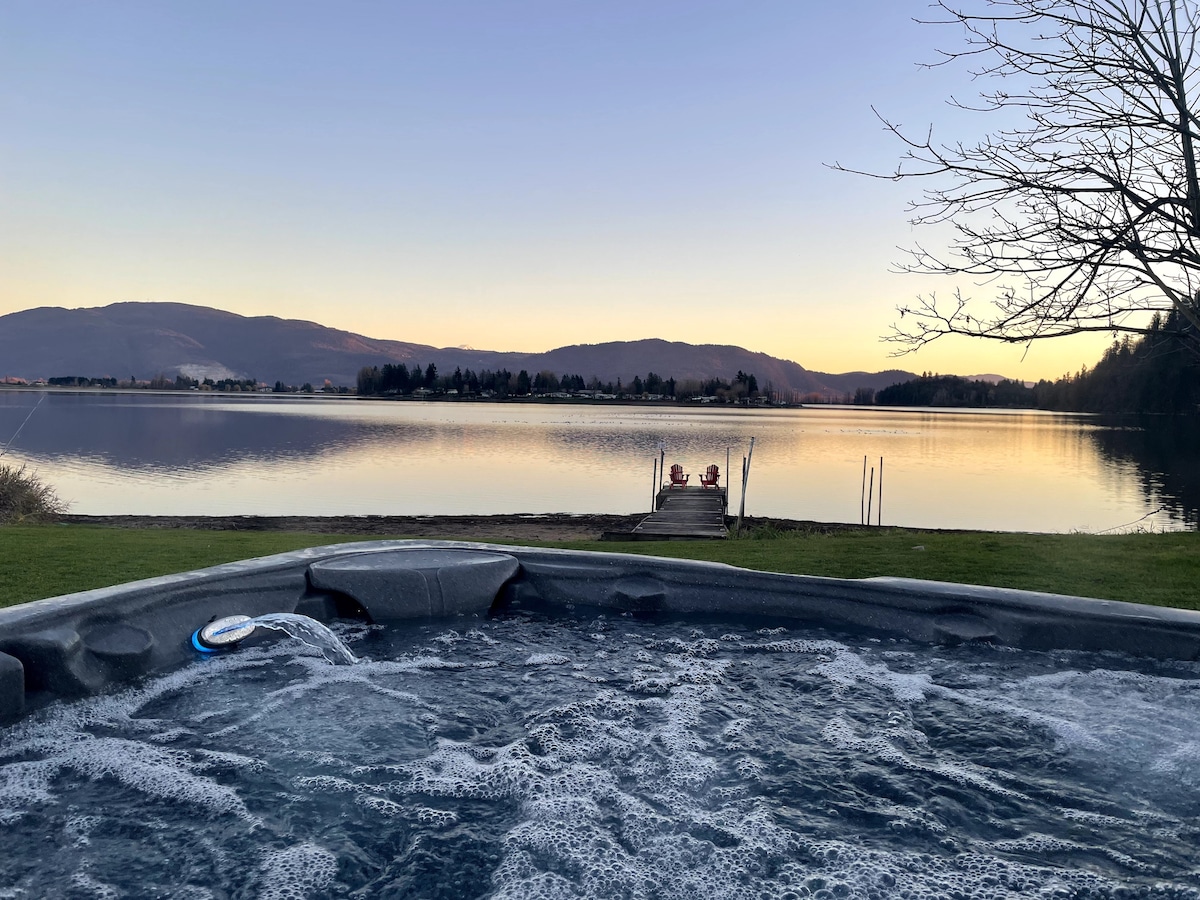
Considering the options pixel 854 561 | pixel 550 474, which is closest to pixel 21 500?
pixel 854 561

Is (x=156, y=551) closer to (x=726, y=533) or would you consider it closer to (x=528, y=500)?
(x=726, y=533)

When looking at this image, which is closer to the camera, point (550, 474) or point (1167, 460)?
point (550, 474)

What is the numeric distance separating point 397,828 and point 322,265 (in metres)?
30.1

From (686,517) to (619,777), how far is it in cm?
1250

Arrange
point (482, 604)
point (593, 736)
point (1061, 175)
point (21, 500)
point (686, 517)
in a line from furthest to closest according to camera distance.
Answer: point (686, 517) → point (21, 500) → point (1061, 175) → point (482, 604) → point (593, 736)

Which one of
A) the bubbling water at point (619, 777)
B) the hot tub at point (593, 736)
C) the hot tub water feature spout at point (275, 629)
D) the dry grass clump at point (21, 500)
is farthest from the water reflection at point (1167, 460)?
the dry grass clump at point (21, 500)

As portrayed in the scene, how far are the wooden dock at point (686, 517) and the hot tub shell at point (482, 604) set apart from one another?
840 cm

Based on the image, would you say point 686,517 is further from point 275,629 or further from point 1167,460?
point 1167,460

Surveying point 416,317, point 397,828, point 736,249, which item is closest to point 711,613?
point 397,828

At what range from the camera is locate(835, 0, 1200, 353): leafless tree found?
4562 mm

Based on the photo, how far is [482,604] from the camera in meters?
4.07

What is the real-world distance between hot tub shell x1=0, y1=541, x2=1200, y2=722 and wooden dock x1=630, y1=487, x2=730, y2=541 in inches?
331

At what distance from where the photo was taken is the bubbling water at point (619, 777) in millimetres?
1852

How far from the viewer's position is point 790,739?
105 inches
